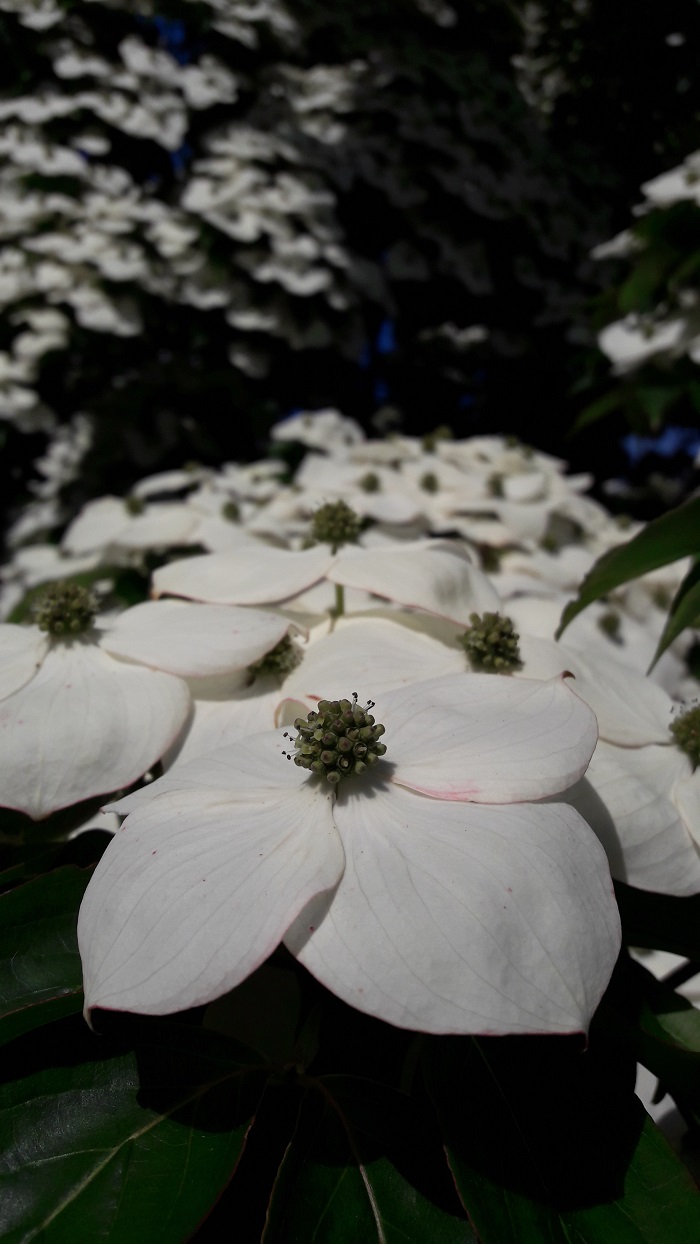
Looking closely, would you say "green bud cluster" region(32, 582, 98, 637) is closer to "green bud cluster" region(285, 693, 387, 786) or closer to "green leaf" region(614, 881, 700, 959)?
"green bud cluster" region(285, 693, 387, 786)

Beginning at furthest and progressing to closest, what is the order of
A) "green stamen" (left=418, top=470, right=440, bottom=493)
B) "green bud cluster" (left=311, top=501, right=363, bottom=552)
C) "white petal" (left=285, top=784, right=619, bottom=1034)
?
"green stamen" (left=418, top=470, right=440, bottom=493), "green bud cluster" (left=311, top=501, right=363, bottom=552), "white petal" (left=285, top=784, right=619, bottom=1034)

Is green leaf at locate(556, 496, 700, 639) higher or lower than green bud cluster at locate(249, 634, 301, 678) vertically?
higher

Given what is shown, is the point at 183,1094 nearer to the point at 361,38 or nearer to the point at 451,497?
the point at 451,497

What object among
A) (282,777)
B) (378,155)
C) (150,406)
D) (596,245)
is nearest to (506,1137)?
(282,777)

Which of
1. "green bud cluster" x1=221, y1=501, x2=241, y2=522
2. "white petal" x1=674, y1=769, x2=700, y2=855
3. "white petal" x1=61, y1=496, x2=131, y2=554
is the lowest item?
"white petal" x1=61, y1=496, x2=131, y2=554

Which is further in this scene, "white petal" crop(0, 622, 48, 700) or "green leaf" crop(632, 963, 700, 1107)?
"white petal" crop(0, 622, 48, 700)

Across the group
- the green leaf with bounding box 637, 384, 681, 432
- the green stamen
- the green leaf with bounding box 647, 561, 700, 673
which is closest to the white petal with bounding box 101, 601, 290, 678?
the green leaf with bounding box 647, 561, 700, 673

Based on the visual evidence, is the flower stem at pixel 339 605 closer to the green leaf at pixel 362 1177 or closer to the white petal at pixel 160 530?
the green leaf at pixel 362 1177

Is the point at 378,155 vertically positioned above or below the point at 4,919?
below
